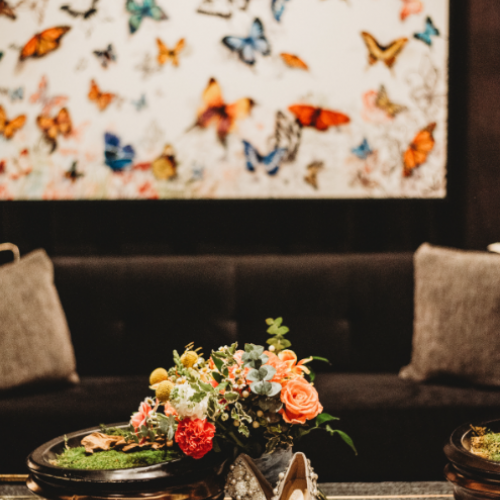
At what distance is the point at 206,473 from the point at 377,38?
2.00m

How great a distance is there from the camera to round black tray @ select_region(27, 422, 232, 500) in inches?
37.0

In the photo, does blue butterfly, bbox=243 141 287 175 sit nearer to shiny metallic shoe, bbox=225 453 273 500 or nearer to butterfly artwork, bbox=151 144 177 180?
butterfly artwork, bbox=151 144 177 180

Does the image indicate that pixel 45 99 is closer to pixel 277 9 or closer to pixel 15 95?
pixel 15 95

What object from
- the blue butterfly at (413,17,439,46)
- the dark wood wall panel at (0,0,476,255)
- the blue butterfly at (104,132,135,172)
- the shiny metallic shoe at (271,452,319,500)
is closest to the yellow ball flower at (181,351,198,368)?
the shiny metallic shoe at (271,452,319,500)

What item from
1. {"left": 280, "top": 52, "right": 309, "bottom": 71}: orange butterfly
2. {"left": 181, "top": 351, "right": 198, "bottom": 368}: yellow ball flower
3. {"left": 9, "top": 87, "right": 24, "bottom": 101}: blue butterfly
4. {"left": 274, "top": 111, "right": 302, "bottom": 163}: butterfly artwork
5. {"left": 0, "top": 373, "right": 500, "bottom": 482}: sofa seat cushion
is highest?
{"left": 280, "top": 52, "right": 309, "bottom": 71}: orange butterfly

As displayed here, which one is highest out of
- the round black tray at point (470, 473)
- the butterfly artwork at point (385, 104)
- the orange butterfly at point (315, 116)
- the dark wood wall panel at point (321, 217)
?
the butterfly artwork at point (385, 104)

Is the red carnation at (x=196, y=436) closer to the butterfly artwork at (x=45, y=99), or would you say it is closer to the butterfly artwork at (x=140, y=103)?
the butterfly artwork at (x=140, y=103)

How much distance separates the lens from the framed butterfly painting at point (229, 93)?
2400 mm

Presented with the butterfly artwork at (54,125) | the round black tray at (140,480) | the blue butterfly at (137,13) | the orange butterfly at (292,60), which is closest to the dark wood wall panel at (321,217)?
the butterfly artwork at (54,125)

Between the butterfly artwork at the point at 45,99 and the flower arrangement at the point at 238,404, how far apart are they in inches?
68.8

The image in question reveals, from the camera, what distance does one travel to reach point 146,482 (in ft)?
3.10

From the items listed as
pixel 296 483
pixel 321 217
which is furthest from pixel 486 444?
pixel 321 217

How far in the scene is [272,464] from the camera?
39.3 inches

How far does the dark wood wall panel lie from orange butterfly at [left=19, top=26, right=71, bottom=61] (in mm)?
640
